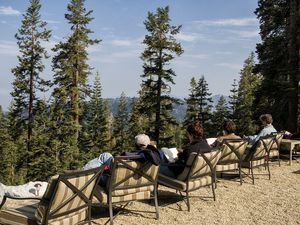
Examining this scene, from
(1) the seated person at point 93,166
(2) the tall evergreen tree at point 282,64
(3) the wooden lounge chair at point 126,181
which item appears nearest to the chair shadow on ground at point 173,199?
(3) the wooden lounge chair at point 126,181

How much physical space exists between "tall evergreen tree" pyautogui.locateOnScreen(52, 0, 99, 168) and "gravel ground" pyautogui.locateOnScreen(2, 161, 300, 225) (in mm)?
24865

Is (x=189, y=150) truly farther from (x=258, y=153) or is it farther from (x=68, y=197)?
(x=258, y=153)

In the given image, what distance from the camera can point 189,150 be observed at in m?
7.32

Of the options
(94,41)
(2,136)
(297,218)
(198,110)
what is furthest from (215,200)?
(2,136)

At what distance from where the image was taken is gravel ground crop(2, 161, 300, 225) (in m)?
6.74

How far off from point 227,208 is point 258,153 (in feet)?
8.67

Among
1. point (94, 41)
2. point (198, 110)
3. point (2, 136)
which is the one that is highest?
point (94, 41)

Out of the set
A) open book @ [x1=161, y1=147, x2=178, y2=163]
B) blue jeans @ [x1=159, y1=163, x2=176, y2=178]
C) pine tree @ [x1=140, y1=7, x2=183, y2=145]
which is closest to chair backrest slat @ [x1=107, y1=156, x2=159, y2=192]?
blue jeans @ [x1=159, y1=163, x2=176, y2=178]

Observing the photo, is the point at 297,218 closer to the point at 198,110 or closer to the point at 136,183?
the point at 136,183

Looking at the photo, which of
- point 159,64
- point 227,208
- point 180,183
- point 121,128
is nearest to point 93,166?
point 180,183

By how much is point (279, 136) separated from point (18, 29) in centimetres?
3249

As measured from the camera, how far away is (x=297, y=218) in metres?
6.98

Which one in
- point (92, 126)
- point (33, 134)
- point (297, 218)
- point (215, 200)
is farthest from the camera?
point (92, 126)

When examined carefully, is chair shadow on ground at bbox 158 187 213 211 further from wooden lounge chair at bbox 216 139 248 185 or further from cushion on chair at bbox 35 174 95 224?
cushion on chair at bbox 35 174 95 224
